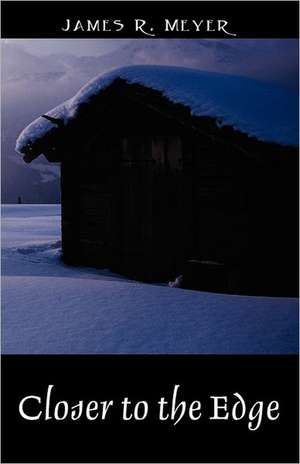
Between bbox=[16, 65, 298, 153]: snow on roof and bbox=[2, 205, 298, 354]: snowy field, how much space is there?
2.44m

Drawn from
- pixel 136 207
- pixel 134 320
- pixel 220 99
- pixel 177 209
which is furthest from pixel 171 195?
pixel 134 320

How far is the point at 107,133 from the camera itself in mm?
7219

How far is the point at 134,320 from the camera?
2.70m

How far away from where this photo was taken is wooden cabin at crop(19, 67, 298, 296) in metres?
5.69

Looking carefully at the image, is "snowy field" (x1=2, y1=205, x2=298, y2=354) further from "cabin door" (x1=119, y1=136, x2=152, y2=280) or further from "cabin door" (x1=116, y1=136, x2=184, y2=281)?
"cabin door" (x1=119, y1=136, x2=152, y2=280)

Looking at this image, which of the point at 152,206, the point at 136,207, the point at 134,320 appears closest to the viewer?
the point at 134,320

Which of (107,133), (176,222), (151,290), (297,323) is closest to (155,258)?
(176,222)

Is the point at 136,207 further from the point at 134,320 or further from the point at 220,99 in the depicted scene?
the point at 134,320

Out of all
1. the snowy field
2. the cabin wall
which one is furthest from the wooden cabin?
the snowy field

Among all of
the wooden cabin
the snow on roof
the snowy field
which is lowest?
the snowy field

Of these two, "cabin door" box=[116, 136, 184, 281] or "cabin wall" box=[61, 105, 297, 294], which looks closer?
"cabin wall" box=[61, 105, 297, 294]

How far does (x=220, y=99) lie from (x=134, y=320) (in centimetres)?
375

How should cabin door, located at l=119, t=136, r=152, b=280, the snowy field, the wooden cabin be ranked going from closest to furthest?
the snowy field < the wooden cabin < cabin door, located at l=119, t=136, r=152, b=280

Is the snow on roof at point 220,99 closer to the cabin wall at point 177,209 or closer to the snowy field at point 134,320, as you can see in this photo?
the cabin wall at point 177,209
